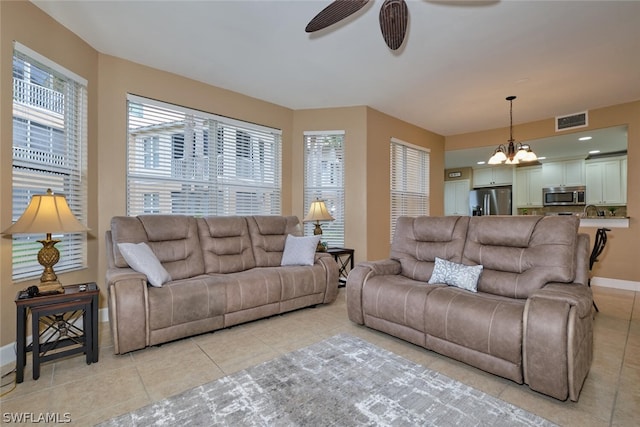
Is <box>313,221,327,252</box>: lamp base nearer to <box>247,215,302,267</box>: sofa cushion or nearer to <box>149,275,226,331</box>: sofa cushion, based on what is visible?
<box>247,215,302,267</box>: sofa cushion

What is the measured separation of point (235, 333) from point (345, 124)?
3.44 meters

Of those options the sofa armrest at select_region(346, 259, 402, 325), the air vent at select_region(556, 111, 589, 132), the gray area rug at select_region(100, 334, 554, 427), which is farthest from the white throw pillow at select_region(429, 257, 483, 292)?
the air vent at select_region(556, 111, 589, 132)

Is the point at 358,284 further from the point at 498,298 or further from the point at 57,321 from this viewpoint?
the point at 57,321

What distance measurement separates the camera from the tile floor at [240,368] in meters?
1.70

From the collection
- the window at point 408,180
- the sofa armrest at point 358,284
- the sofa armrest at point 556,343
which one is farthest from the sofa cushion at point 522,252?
the window at point 408,180

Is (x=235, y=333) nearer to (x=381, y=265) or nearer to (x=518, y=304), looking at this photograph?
(x=381, y=265)

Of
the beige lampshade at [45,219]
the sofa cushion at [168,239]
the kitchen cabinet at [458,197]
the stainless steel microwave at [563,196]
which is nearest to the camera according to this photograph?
the beige lampshade at [45,219]

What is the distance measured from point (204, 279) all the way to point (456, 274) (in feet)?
7.61

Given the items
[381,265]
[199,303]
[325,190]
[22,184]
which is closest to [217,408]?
[199,303]

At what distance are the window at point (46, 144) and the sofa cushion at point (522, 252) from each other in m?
3.76

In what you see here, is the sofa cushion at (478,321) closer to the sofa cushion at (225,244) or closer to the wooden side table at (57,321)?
the sofa cushion at (225,244)

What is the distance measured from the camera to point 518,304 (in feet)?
6.63

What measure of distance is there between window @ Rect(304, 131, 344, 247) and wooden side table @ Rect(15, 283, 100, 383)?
10.3 feet

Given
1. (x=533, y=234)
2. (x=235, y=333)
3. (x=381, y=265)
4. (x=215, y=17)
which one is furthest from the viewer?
(x=381, y=265)
